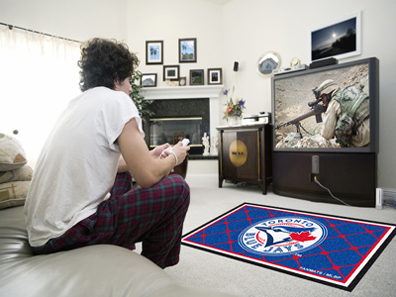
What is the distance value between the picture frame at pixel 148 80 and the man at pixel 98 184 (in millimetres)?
3546

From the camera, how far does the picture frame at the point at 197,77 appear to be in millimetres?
4426

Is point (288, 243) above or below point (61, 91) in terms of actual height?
below

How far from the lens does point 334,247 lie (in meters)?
1.55

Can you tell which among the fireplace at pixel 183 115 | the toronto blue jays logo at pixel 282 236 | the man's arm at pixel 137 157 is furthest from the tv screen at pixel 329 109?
Result: the man's arm at pixel 137 157

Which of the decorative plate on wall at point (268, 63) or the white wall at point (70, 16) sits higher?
the white wall at point (70, 16)

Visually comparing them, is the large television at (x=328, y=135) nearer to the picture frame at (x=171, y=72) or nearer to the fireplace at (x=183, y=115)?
the fireplace at (x=183, y=115)

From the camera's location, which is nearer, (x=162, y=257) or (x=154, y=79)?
(x=162, y=257)

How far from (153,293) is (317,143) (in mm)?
2528

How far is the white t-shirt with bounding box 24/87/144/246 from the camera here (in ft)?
2.65

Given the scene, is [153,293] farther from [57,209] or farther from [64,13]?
[64,13]

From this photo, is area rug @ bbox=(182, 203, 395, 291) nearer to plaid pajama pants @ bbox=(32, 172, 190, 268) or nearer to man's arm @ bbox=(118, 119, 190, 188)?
plaid pajama pants @ bbox=(32, 172, 190, 268)

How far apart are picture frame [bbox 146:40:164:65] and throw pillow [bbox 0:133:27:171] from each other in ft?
10.6

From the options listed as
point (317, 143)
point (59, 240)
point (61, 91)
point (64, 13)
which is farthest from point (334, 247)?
point (64, 13)

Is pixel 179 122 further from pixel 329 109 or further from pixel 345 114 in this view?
pixel 345 114
